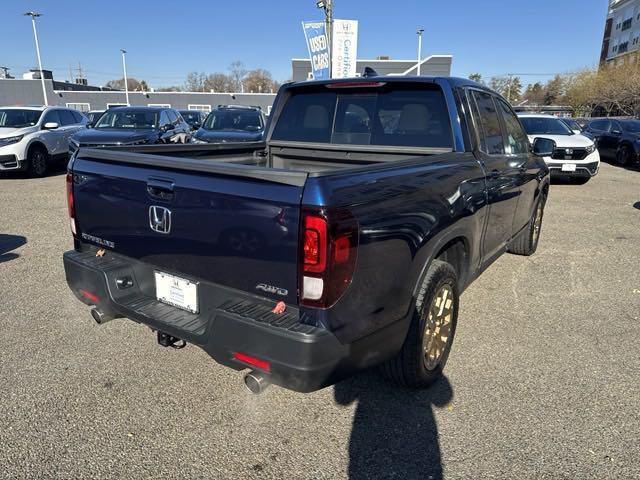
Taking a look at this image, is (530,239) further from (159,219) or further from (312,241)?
(159,219)

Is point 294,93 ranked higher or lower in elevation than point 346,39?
lower

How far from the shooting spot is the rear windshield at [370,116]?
3.51 metres

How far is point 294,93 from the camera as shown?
13.9 ft

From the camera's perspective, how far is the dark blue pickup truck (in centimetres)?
201

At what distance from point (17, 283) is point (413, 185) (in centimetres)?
419

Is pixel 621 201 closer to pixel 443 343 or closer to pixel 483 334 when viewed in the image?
pixel 483 334

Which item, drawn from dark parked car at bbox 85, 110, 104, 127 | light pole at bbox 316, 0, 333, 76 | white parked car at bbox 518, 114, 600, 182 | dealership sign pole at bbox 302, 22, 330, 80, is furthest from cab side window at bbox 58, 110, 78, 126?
white parked car at bbox 518, 114, 600, 182

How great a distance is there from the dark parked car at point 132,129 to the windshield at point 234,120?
934 mm

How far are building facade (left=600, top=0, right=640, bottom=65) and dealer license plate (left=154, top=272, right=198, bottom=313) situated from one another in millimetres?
67192

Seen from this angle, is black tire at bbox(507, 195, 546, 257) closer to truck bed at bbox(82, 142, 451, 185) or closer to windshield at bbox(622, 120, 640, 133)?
truck bed at bbox(82, 142, 451, 185)

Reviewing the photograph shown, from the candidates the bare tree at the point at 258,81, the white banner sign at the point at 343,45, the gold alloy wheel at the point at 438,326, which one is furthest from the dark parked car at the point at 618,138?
the bare tree at the point at 258,81

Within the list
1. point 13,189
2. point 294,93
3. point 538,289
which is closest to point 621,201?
point 538,289

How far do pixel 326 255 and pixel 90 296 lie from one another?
170 cm

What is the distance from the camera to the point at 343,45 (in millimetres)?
17797
